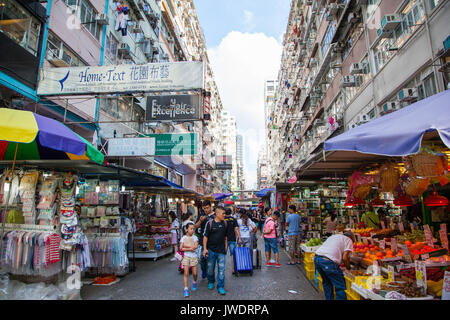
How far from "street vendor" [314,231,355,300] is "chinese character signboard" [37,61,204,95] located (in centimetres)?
610

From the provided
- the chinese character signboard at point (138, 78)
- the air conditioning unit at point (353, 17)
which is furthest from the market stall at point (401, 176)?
the air conditioning unit at point (353, 17)

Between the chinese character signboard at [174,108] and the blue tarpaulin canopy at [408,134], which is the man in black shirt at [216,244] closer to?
the blue tarpaulin canopy at [408,134]

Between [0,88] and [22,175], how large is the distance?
547 centimetres

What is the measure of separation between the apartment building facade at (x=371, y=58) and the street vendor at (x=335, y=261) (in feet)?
8.05

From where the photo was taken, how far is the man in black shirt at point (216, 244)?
6109mm

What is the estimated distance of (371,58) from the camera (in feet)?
42.6

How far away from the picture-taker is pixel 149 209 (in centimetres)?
1479

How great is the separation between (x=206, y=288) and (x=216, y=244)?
3.86ft

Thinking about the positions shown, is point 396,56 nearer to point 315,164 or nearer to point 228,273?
point 315,164

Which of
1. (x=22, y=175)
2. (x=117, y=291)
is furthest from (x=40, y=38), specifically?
(x=117, y=291)

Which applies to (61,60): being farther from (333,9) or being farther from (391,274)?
(333,9)

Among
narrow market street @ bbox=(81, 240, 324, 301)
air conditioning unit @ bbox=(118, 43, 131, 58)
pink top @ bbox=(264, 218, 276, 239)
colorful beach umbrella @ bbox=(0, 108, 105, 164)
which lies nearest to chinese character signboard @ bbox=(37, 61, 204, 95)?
colorful beach umbrella @ bbox=(0, 108, 105, 164)

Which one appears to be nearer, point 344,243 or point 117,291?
point 344,243

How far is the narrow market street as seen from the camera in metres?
5.86
